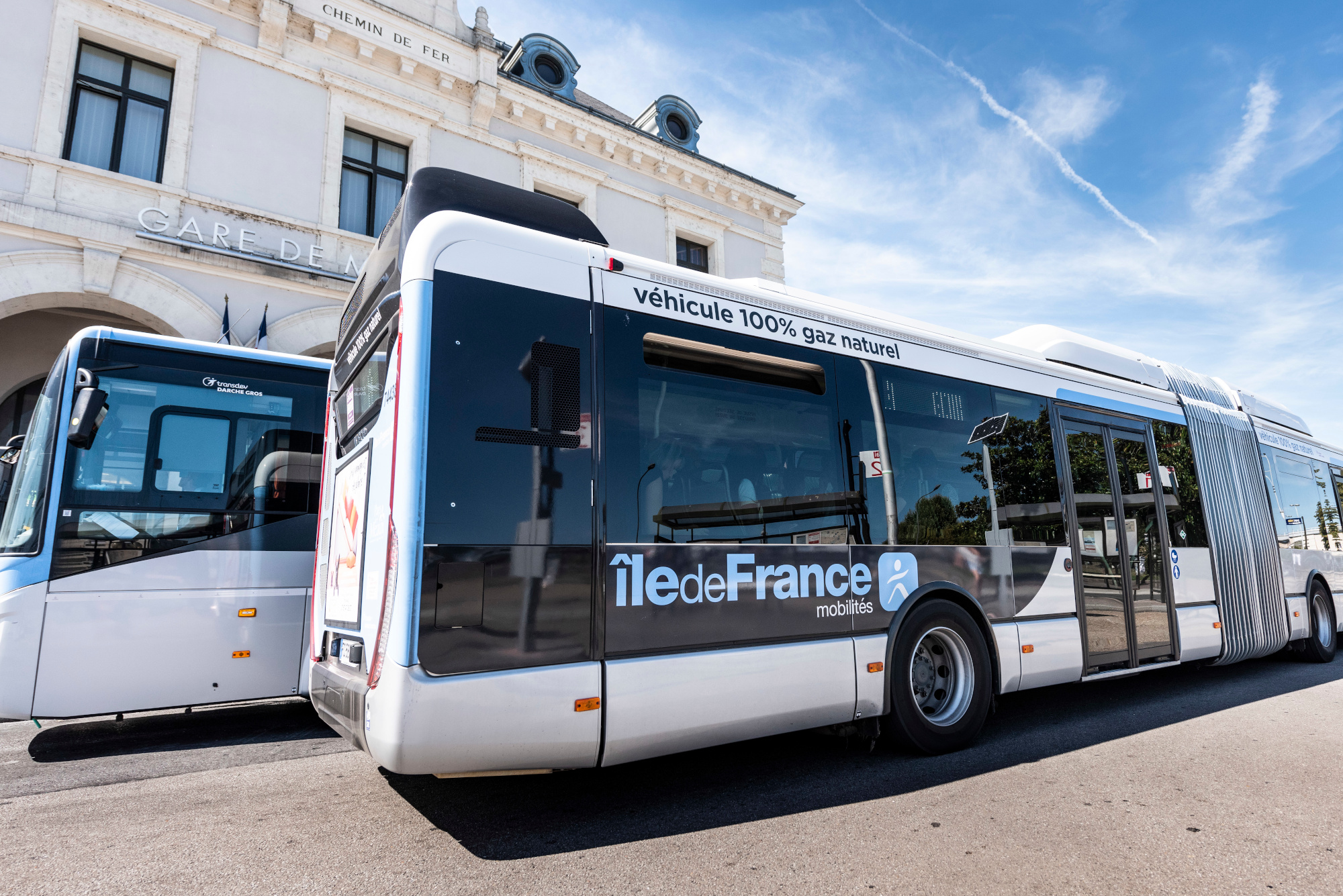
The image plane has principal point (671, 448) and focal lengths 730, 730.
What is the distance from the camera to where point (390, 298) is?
371 cm

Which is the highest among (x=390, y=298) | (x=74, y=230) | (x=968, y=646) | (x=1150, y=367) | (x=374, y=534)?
(x=74, y=230)

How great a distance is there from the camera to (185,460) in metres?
5.74

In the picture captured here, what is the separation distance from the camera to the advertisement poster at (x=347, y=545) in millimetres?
3725

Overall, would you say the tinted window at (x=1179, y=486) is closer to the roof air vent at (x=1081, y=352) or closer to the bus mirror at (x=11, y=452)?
the roof air vent at (x=1081, y=352)

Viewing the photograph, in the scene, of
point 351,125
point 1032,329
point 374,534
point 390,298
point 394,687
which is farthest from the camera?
point 351,125

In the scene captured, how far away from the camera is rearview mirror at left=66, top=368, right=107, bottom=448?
5059 mm

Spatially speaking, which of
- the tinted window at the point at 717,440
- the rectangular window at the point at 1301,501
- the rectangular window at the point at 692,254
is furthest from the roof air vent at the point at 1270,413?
the rectangular window at the point at 692,254

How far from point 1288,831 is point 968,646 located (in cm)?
187

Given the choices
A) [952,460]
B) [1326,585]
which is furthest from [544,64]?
[1326,585]

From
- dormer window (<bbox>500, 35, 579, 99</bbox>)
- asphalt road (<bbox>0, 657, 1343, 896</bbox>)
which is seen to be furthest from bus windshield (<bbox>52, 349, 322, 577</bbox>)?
dormer window (<bbox>500, 35, 579, 99</bbox>)

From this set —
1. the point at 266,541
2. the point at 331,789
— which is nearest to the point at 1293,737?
the point at 331,789

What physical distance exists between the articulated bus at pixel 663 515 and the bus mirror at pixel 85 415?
1.68 m

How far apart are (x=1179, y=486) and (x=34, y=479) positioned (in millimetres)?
9955

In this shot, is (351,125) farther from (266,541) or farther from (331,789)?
(331,789)
